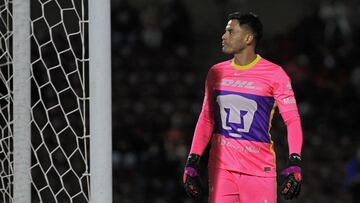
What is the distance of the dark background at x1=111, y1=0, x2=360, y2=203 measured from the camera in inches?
401

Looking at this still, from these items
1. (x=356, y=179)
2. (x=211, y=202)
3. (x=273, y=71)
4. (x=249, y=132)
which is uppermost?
(x=273, y=71)

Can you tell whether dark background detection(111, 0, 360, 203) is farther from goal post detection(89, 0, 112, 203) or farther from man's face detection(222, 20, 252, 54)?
goal post detection(89, 0, 112, 203)

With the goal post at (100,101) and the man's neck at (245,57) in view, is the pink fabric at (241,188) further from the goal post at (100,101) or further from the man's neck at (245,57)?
the goal post at (100,101)

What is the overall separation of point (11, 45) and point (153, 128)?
626 cm

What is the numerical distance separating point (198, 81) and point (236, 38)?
7711 mm

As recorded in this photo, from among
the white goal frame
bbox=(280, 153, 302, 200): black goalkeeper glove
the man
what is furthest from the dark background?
the white goal frame

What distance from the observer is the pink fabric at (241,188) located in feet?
14.8

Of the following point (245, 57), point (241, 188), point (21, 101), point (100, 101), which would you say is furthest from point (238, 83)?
point (21, 101)

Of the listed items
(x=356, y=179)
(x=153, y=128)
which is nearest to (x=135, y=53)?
(x=153, y=128)

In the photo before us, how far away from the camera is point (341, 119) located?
11.3m

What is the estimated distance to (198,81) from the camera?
1236cm

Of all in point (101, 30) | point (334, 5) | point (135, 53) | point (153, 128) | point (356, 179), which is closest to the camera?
point (101, 30)

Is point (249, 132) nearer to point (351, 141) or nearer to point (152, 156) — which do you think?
point (152, 156)

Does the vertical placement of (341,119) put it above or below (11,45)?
below
